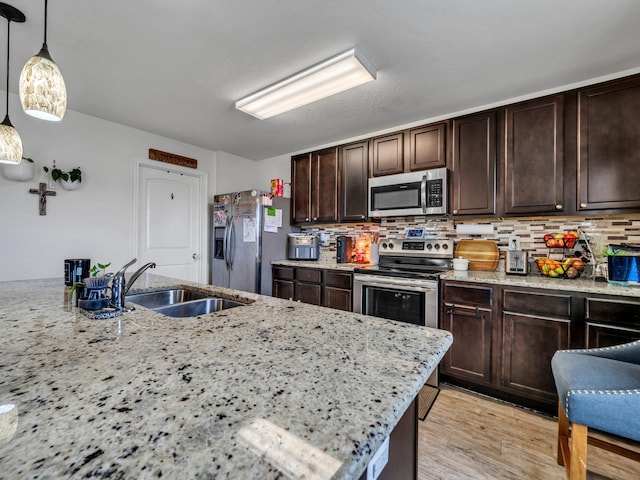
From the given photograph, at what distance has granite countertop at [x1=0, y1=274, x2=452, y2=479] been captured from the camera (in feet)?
1.26

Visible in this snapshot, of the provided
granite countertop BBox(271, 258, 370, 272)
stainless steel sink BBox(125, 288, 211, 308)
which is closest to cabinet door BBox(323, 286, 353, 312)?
granite countertop BBox(271, 258, 370, 272)

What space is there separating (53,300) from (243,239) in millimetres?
2167

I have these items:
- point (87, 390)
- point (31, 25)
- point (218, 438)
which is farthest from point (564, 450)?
point (31, 25)

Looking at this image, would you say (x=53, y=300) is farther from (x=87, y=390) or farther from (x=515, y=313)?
(x=515, y=313)

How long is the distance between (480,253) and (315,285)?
1.64 m

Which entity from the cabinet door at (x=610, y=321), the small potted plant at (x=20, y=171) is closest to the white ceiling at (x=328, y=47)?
the small potted plant at (x=20, y=171)

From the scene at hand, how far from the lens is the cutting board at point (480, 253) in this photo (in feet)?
8.55

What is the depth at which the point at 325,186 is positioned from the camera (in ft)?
11.5

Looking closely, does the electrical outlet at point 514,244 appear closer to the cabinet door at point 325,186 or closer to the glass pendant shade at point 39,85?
the cabinet door at point 325,186

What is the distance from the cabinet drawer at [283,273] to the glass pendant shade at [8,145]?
235 cm

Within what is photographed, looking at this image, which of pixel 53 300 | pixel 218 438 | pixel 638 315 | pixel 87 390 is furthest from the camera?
pixel 638 315

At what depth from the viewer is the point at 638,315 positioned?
168 cm

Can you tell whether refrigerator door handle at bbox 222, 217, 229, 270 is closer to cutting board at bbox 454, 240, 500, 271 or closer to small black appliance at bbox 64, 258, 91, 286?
small black appliance at bbox 64, 258, 91, 286

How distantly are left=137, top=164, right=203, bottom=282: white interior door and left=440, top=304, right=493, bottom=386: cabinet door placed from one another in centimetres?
310
